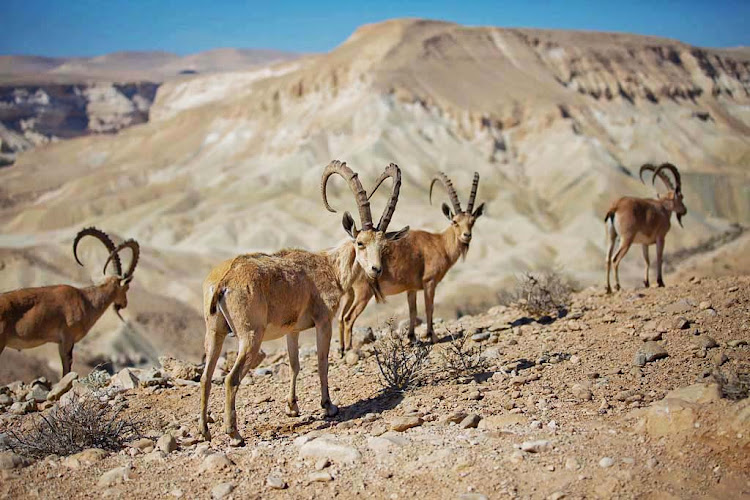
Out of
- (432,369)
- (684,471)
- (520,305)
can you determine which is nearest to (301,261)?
(432,369)

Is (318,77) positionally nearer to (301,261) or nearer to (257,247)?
(257,247)

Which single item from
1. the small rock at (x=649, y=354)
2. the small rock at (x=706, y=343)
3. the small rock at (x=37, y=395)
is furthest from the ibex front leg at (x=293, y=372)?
the small rock at (x=706, y=343)

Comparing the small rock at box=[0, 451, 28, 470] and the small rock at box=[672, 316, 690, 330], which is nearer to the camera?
the small rock at box=[0, 451, 28, 470]

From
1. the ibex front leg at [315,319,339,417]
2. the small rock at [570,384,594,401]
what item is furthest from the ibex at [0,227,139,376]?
the small rock at [570,384,594,401]

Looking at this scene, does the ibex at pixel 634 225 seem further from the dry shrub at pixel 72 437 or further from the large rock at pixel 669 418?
the dry shrub at pixel 72 437

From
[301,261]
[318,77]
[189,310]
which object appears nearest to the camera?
[301,261]

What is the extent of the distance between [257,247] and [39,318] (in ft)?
164

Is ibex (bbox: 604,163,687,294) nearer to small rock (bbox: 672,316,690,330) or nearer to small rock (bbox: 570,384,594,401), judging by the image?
small rock (bbox: 672,316,690,330)

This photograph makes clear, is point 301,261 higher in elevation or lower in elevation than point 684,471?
higher

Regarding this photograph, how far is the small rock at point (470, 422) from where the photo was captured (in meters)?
7.74

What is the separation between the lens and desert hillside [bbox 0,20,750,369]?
6159cm

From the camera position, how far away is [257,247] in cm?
6356

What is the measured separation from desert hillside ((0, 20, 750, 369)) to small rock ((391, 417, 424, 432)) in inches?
1345

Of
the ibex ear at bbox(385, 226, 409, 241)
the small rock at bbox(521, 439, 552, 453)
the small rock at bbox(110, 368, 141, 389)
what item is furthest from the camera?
the small rock at bbox(110, 368, 141, 389)
